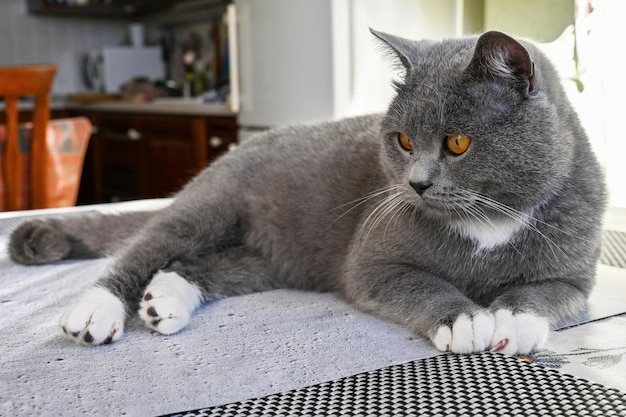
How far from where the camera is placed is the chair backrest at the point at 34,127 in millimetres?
2529

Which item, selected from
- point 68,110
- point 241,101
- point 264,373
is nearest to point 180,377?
point 264,373

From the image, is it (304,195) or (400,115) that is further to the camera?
(304,195)

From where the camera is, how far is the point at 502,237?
3.49ft

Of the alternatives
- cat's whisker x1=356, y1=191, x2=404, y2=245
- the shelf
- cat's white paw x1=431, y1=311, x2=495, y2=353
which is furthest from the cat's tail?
the shelf

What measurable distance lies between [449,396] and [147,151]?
345 cm

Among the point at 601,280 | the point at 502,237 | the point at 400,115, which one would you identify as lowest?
the point at 601,280

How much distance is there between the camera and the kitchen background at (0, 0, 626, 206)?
1.89 m

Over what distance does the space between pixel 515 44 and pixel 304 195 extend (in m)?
0.60

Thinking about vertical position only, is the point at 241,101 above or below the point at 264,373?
above

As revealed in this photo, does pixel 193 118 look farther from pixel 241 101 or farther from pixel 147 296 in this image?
pixel 147 296

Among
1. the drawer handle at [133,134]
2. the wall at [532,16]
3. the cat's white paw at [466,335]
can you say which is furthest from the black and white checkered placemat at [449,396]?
the drawer handle at [133,134]

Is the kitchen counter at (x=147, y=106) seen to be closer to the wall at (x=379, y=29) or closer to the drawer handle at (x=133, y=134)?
the drawer handle at (x=133, y=134)

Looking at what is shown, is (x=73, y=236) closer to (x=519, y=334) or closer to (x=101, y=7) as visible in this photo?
(x=519, y=334)

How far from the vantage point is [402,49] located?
112 centimetres
